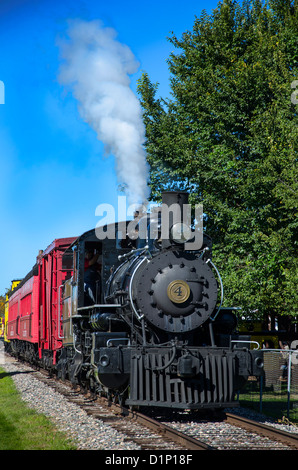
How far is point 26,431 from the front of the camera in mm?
9094

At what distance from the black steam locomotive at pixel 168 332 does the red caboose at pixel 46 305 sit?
5465mm

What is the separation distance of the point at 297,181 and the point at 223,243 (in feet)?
16.9

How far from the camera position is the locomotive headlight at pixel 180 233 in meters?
10.1

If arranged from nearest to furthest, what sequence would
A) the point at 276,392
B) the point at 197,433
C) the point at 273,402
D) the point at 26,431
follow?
1. the point at 197,433
2. the point at 26,431
3. the point at 273,402
4. the point at 276,392

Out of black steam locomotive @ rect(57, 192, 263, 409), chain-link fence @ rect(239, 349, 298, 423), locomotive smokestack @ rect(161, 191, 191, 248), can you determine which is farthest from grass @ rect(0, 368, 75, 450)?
chain-link fence @ rect(239, 349, 298, 423)

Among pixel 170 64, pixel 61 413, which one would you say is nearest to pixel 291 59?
pixel 170 64

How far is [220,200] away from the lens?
19.7 m

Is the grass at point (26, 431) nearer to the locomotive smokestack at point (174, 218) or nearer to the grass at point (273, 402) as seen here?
the locomotive smokestack at point (174, 218)

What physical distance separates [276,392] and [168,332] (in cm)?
655

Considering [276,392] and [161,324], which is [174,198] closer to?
[161,324]

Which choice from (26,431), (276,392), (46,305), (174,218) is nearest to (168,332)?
(174,218)

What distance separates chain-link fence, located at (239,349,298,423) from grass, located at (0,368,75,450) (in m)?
4.45

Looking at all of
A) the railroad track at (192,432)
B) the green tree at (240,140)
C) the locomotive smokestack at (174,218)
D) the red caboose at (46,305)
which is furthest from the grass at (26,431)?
the green tree at (240,140)
